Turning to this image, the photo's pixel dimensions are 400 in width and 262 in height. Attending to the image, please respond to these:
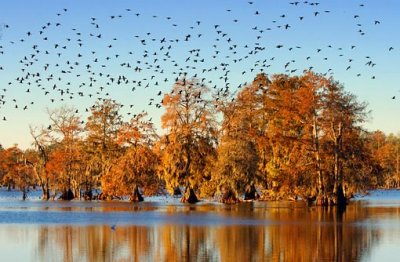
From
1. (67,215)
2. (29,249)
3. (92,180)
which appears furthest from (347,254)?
(92,180)

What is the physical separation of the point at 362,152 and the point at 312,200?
17.6 ft


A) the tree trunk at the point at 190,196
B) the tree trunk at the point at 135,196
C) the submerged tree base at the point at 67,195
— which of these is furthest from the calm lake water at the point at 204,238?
the submerged tree base at the point at 67,195

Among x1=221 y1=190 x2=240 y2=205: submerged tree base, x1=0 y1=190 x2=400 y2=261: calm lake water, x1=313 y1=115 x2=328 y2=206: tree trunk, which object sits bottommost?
x1=0 y1=190 x2=400 y2=261: calm lake water

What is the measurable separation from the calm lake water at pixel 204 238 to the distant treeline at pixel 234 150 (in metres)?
12.4

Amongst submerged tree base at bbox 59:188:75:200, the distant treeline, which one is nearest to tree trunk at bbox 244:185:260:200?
the distant treeline

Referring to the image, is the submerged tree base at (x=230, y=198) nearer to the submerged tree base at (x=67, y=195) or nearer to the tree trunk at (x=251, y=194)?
the tree trunk at (x=251, y=194)

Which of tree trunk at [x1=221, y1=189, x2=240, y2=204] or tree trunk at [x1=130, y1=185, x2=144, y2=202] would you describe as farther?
tree trunk at [x1=130, y1=185, x2=144, y2=202]

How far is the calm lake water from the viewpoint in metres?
A: 23.6

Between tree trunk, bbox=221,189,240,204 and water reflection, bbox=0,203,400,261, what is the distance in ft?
67.1

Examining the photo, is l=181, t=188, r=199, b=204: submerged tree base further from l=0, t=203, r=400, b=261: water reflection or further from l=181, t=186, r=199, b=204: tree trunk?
l=0, t=203, r=400, b=261: water reflection

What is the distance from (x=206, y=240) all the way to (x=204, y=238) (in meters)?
0.79

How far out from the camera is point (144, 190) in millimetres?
66125

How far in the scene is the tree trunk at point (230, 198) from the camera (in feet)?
198

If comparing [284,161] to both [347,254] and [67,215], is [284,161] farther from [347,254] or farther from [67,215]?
[347,254]
